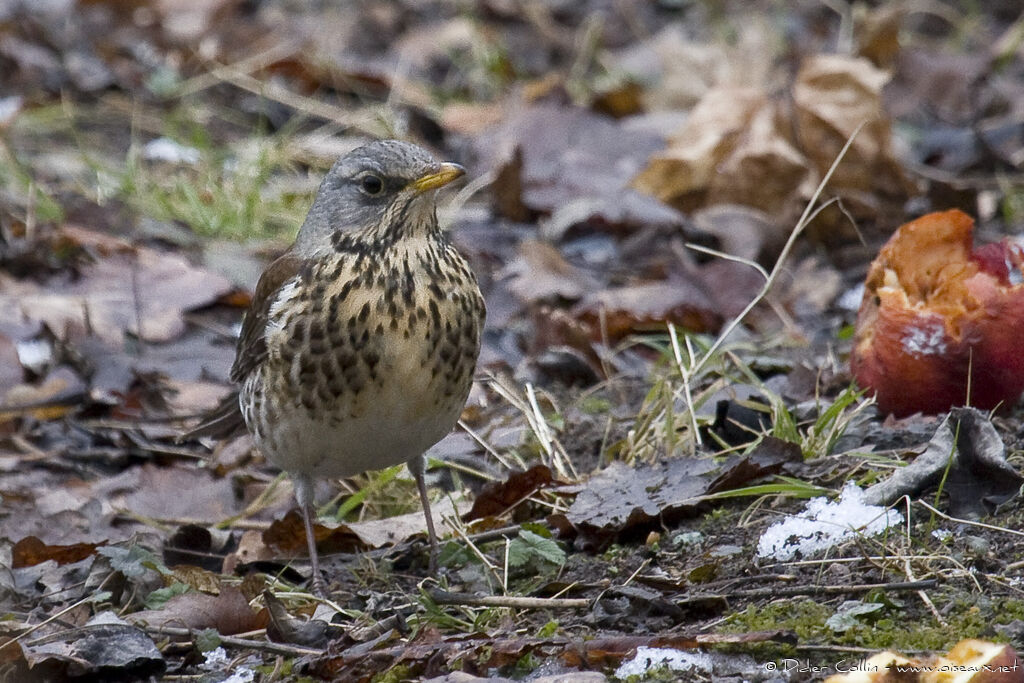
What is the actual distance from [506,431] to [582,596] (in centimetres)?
148

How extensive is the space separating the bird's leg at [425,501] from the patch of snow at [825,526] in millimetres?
1081

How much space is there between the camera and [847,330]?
17.1 feet

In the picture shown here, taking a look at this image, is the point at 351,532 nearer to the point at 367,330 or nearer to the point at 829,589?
the point at 367,330

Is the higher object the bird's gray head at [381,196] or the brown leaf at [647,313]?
the bird's gray head at [381,196]

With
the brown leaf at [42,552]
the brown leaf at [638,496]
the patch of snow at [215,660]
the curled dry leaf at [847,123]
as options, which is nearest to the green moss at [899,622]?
the brown leaf at [638,496]

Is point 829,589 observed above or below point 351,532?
above

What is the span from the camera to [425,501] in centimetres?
450

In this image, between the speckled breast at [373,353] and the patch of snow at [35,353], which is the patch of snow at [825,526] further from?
the patch of snow at [35,353]

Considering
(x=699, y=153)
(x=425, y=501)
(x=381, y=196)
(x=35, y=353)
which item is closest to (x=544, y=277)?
(x=699, y=153)

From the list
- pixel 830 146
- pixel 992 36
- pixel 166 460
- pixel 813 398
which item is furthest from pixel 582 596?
pixel 992 36

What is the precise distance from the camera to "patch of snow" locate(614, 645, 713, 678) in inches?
122

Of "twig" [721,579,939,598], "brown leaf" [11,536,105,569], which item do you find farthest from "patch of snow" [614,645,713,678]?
"brown leaf" [11,536,105,569]

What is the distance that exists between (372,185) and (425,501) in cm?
101

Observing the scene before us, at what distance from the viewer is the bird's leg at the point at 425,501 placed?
429 centimetres
